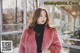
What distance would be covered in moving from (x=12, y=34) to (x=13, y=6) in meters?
0.28

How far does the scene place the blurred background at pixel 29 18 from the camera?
2.38 meters

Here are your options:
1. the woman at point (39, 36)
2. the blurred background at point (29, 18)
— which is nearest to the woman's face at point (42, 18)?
the woman at point (39, 36)

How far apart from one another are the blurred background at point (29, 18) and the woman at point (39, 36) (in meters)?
0.28

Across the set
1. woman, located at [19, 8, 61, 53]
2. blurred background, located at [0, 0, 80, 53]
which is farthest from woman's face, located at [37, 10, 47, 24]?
blurred background, located at [0, 0, 80, 53]

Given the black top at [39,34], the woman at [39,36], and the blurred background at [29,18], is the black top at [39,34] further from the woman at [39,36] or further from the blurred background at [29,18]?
the blurred background at [29,18]

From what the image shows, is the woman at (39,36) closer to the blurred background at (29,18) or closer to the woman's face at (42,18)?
the woman's face at (42,18)

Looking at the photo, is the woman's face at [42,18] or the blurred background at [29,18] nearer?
the woman's face at [42,18]

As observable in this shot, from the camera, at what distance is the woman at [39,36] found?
2.05m

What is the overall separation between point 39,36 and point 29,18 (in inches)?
14.4

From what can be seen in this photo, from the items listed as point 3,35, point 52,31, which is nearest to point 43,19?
point 52,31

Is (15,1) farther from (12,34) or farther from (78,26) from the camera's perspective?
(78,26)

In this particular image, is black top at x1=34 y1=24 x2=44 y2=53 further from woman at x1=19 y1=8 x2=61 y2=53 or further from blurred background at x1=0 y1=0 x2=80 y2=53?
blurred background at x1=0 y1=0 x2=80 y2=53

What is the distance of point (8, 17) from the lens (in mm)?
2451

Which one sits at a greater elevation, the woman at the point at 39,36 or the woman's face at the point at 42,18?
the woman's face at the point at 42,18
